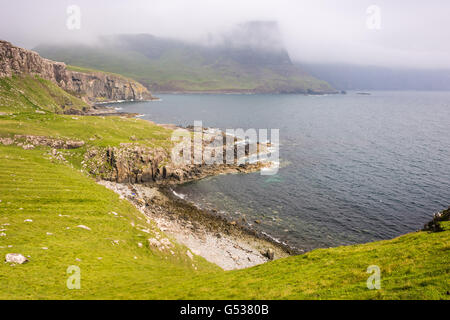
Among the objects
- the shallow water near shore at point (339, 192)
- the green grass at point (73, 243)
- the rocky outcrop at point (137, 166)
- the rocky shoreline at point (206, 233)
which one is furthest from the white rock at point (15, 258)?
the rocky outcrop at point (137, 166)

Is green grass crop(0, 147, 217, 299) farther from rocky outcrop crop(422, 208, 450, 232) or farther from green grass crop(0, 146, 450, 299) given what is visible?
rocky outcrop crop(422, 208, 450, 232)

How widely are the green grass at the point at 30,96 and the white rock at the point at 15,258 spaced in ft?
359

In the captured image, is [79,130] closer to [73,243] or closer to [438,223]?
[73,243]

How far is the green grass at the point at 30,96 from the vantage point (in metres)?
120

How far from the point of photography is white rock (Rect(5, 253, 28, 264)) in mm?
25641

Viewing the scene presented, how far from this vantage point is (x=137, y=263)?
1267 inches

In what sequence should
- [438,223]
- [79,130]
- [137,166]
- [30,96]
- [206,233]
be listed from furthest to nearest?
[30,96]
[79,130]
[137,166]
[206,233]
[438,223]

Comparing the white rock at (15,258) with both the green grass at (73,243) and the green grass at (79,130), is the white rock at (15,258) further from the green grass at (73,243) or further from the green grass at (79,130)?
the green grass at (79,130)

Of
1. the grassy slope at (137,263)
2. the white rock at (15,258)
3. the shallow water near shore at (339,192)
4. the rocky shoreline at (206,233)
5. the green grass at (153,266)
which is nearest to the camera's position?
the green grass at (153,266)

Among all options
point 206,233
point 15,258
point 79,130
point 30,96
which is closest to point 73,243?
point 15,258

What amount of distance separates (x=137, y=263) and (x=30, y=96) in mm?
157514

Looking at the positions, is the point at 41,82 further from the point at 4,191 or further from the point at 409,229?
the point at 409,229
